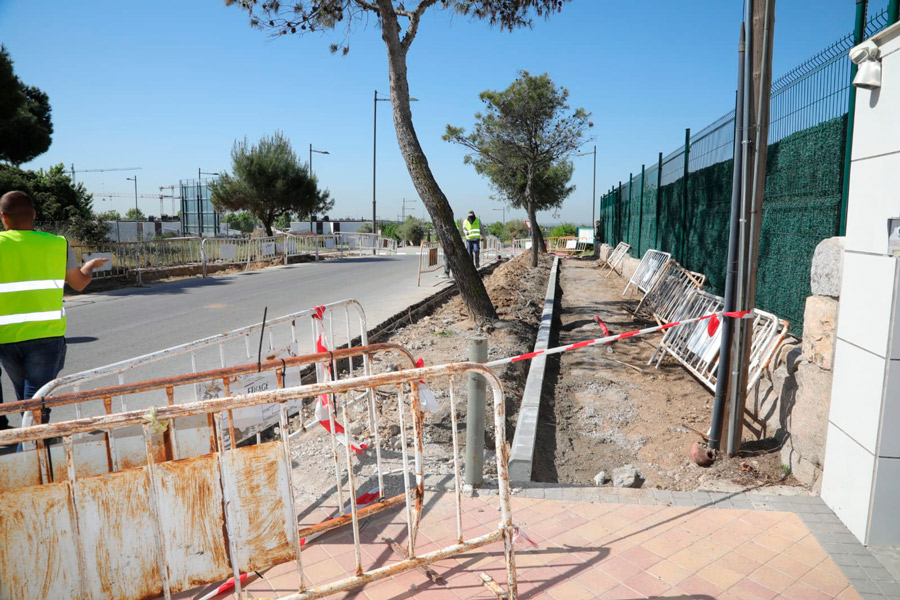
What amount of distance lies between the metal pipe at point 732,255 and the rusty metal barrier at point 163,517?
8.47 ft

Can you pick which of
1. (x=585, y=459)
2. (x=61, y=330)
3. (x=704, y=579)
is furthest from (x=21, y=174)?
(x=704, y=579)

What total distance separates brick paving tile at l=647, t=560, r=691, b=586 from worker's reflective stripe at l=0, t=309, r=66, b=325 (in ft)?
13.8

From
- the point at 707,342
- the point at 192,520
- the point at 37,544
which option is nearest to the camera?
the point at 37,544

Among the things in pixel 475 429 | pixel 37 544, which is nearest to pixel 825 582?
pixel 475 429

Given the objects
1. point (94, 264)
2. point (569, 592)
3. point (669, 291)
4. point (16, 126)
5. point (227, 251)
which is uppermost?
point (16, 126)

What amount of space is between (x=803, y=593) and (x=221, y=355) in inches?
152

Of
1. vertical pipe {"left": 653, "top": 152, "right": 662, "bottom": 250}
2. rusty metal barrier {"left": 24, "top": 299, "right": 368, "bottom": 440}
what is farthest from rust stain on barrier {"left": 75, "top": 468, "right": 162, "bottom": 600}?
vertical pipe {"left": 653, "top": 152, "right": 662, "bottom": 250}

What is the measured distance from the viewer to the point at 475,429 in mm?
4148

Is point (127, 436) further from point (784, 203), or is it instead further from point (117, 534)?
point (784, 203)

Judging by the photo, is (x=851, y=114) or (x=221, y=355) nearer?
(x=221, y=355)

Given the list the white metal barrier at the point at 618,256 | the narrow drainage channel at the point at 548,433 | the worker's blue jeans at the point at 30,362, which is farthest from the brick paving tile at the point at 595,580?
the white metal barrier at the point at 618,256

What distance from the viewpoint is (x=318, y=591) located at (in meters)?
2.76

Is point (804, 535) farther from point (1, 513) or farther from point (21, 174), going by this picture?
point (21, 174)

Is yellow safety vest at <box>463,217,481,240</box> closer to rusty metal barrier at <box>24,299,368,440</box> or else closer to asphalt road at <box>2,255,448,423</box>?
asphalt road at <box>2,255,448,423</box>
